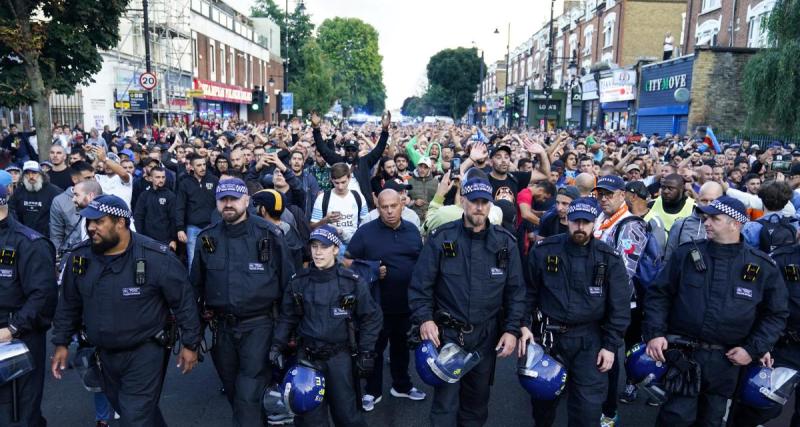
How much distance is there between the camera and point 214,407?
17.8 ft

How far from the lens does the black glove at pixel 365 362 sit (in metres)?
4.32

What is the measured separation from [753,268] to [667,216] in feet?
5.58

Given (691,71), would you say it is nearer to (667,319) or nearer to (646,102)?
(646,102)

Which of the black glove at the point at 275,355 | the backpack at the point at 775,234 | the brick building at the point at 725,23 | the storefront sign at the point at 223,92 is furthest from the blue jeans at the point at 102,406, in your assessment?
the storefront sign at the point at 223,92

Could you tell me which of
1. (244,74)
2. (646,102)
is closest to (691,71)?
(646,102)

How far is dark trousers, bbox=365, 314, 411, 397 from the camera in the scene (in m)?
5.44

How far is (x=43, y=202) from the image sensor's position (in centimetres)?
711

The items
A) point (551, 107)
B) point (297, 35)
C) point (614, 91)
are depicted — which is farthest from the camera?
point (297, 35)

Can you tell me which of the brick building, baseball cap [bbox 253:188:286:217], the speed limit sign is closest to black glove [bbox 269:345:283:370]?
baseball cap [bbox 253:188:286:217]

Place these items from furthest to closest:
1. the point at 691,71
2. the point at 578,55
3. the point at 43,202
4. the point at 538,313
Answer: the point at 578,55, the point at 691,71, the point at 43,202, the point at 538,313

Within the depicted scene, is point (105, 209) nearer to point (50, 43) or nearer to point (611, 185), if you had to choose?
point (611, 185)

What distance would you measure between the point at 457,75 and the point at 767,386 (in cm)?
7900

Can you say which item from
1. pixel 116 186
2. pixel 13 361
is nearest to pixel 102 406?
pixel 13 361

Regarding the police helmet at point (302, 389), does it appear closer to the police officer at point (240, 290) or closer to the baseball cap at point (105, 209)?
the police officer at point (240, 290)
